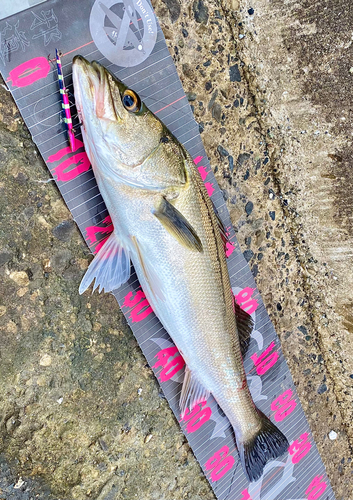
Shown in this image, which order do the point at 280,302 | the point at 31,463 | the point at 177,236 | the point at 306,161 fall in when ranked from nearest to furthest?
the point at 177,236
the point at 31,463
the point at 306,161
the point at 280,302

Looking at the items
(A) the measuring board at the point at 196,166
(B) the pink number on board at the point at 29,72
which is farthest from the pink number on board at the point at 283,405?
(B) the pink number on board at the point at 29,72

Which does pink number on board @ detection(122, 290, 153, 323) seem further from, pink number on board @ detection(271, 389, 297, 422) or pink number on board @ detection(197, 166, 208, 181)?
pink number on board @ detection(271, 389, 297, 422)

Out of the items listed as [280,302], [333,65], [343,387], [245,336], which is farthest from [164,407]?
→ [333,65]

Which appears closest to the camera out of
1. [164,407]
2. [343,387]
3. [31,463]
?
[31,463]

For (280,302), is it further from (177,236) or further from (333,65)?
(333,65)

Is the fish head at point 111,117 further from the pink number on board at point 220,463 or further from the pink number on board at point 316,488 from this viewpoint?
the pink number on board at point 316,488
